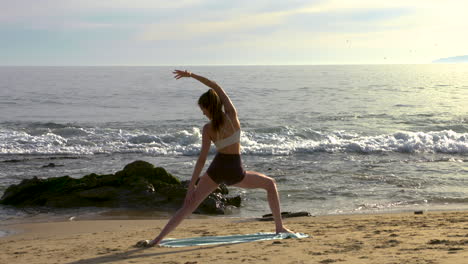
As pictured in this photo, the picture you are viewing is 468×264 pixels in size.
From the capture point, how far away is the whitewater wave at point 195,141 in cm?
2080

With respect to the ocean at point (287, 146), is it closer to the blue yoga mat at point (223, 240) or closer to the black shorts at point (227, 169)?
the blue yoga mat at point (223, 240)

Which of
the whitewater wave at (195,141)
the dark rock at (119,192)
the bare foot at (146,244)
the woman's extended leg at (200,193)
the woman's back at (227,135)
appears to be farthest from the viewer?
the whitewater wave at (195,141)

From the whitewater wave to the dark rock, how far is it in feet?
28.0

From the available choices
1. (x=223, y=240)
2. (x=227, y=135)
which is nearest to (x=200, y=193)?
(x=227, y=135)

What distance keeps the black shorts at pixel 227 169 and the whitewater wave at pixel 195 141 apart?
1410 centimetres

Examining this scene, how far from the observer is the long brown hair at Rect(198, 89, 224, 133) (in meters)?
5.81

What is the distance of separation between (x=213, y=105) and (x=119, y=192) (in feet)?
20.0

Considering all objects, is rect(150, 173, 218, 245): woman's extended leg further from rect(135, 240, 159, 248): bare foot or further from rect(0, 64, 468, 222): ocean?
rect(0, 64, 468, 222): ocean

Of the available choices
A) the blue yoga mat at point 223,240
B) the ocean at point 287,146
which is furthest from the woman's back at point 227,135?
the ocean at point 287,146

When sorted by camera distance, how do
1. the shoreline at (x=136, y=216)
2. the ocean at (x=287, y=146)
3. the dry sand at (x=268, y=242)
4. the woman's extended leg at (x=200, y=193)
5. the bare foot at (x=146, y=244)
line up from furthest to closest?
the ocean at (x=287, y=146)
the shoreline at (x=136, y=216)
the bare foot at (x=146, y=244)
the woman's extended leg at (x=200, y=193)
the dry sand at (x=268, y=242)

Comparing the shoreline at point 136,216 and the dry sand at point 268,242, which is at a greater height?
the dry sand at point 268,242

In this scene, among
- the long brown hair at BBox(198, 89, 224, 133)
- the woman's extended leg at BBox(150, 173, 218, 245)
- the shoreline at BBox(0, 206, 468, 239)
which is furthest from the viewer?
the shoreline at BBox(0, 206, 468, 239)

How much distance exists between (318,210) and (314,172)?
4.63m

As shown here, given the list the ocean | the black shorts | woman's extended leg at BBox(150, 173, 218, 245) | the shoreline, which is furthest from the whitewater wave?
the black shorts
